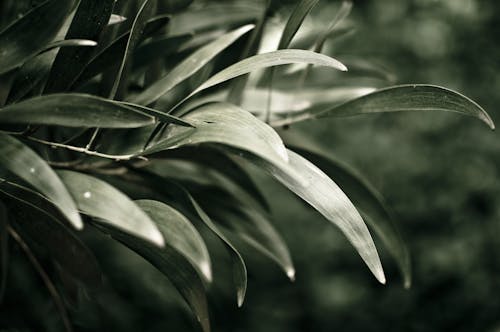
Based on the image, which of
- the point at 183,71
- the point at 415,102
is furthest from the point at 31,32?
the point at 415,102

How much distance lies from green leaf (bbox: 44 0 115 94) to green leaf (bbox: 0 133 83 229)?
11 cm

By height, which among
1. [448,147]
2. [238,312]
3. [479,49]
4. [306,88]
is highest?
[306,88]

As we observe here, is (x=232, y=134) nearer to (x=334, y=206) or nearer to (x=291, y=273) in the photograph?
(x=334, y=206)

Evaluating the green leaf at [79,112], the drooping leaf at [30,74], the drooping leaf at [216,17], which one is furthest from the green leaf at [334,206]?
the drooping leaf at [216,17]

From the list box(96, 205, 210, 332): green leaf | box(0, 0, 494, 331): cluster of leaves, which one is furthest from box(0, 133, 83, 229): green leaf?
box(96, 205, 210, 332): green leaf

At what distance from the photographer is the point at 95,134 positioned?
1.69 ft

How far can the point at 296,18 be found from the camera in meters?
0.54

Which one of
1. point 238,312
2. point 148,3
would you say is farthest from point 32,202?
point 238,312

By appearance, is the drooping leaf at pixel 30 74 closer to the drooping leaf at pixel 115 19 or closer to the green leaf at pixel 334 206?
the drooping leaf at pixel 115 19

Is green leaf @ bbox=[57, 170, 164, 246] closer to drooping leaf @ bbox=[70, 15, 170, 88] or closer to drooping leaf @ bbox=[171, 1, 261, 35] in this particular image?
drooping leaf @ bbox=[70, 15, 170, 88]

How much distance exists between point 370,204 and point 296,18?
0.23 meters

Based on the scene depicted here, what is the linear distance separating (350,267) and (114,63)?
2.60ft

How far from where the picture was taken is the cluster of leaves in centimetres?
42

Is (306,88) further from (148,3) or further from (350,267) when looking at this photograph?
(350,267)
